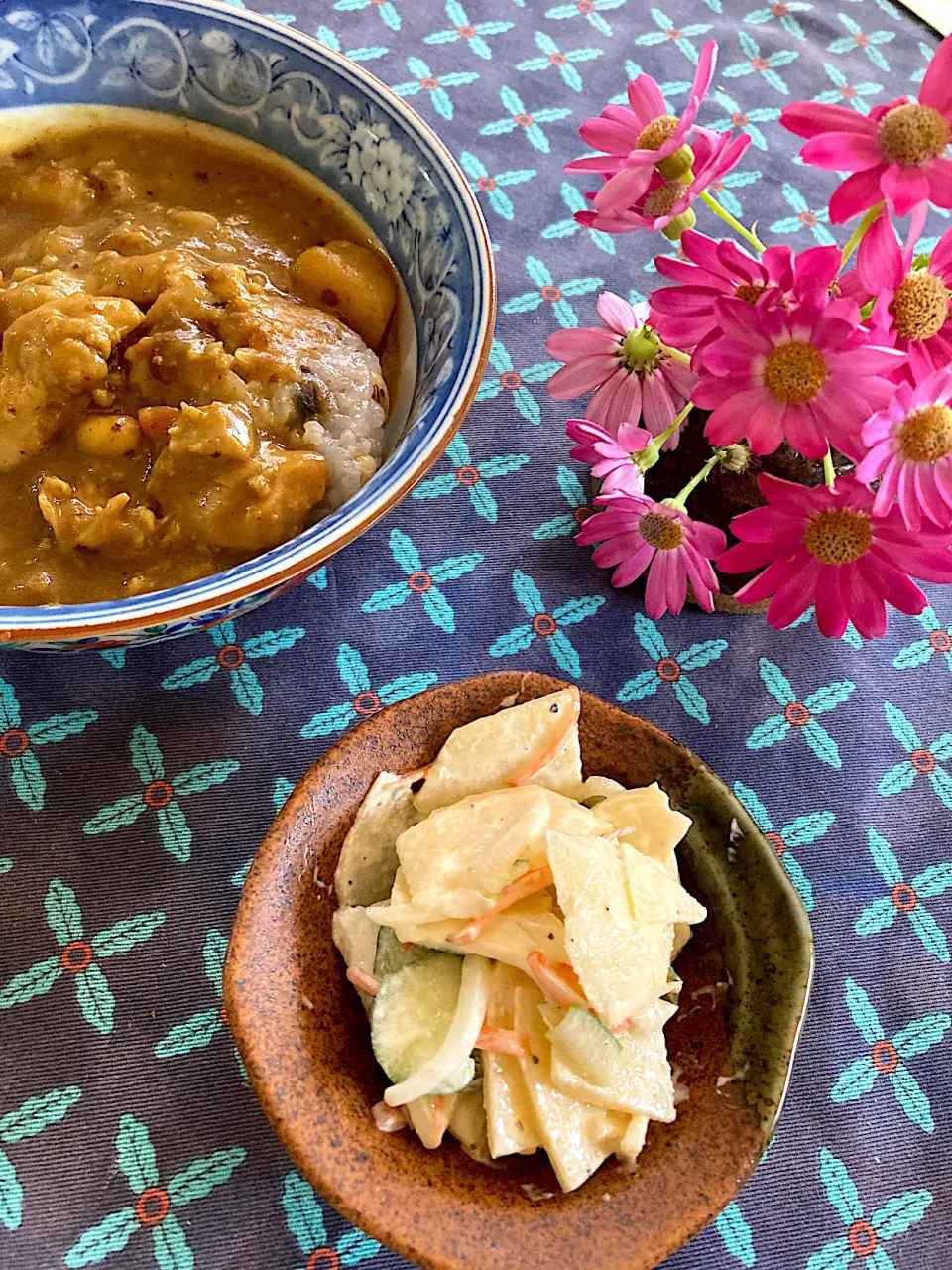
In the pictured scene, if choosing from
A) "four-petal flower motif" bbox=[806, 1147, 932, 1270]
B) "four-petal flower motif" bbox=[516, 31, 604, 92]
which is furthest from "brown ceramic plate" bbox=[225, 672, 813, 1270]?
"four-petal flower motif" bbox=[516, 31, 604, 92]

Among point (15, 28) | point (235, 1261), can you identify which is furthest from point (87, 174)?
point (235, 1261)

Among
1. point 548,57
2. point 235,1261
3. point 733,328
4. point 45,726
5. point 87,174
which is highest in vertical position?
point 733,328

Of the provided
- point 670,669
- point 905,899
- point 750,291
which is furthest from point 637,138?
point 905,899

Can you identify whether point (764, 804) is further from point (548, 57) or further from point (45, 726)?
point (548, 57)

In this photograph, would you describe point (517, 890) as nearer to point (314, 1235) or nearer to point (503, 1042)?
point (503, 1042)

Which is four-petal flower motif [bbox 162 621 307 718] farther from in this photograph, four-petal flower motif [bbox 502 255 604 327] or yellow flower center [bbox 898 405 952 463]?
yellow flower center [bbox 898 405 952 463]

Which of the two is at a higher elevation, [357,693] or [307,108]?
[307,108]
